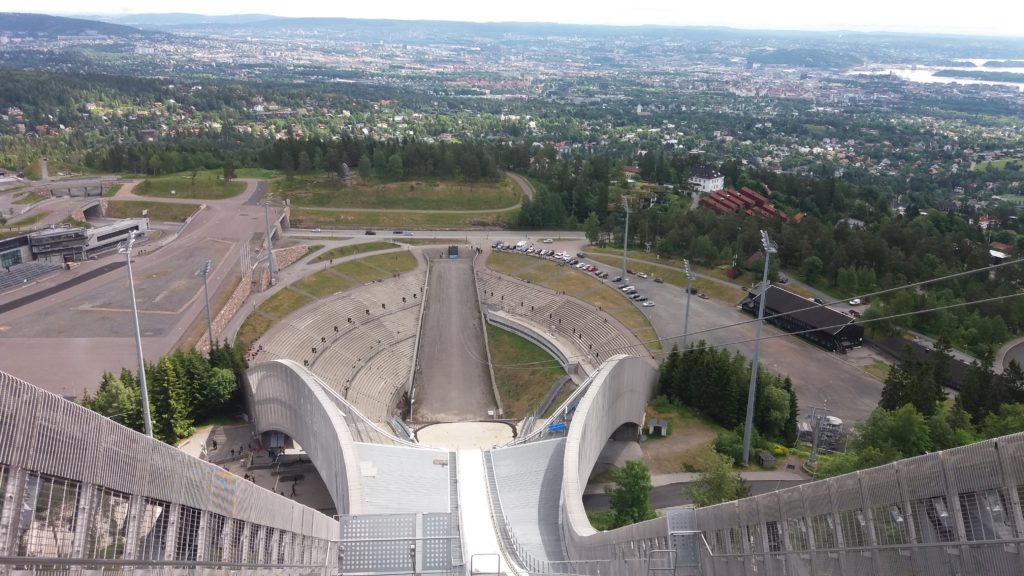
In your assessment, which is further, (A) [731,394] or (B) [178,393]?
(A) [731,394]

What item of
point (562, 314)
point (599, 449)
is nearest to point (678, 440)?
point (599, 449)

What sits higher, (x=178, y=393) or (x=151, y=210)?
(x=151, y=210)

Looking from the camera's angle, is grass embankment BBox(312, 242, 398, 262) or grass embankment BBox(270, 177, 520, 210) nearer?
grass embankment BBox(312, 242, 398, 262)

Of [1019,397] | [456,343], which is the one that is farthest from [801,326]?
[456,343]

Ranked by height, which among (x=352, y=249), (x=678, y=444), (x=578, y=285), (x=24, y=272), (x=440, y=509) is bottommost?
(x=678, y=444)

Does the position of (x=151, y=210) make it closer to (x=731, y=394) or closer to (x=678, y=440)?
(x=678, y=440)

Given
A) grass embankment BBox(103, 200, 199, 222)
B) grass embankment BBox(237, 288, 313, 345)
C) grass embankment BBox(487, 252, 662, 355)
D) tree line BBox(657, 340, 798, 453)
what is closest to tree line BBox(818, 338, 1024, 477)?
tree line BBox(657, 340, 798, 453)

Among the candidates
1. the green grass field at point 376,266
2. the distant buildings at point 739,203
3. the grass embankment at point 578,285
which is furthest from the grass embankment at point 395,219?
the distant buildings at point 739,203

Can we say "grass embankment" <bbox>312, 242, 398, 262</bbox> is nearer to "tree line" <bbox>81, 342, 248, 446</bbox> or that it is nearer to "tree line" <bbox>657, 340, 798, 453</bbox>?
"tree line" <bbox>81, 342, 248, 446</bbox>
